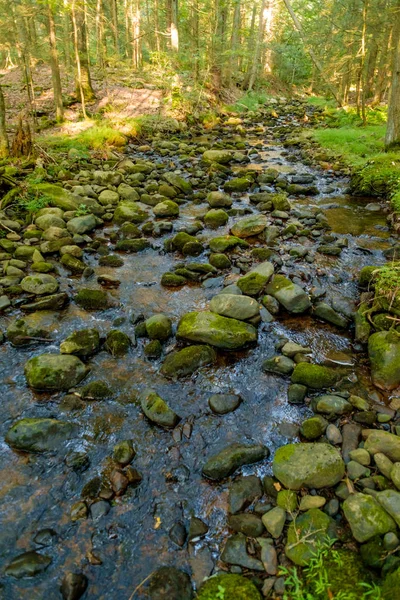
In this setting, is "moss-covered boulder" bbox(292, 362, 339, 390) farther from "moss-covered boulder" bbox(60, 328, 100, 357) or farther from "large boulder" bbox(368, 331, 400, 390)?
"moss-covered boulder" bbox(60, 328, 100, 357)

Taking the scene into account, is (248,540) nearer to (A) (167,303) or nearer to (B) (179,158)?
(A) (167,303)

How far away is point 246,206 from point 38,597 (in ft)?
27.9

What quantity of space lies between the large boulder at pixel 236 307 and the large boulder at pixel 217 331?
16cm

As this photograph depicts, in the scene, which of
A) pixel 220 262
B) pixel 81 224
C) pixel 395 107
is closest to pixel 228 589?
pixel 220 262

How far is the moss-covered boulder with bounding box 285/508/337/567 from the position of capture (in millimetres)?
2568

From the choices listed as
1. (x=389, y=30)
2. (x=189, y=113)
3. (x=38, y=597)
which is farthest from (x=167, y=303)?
(x=389, y=30)

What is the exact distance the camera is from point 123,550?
276cm

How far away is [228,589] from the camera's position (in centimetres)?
241

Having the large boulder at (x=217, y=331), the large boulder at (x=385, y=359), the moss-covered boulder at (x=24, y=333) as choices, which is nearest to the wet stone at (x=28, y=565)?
the moss-covered boulder at (x=24, y=333)

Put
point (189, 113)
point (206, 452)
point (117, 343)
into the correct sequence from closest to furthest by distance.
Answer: point (206, 452) → point (117, 343) → point (189, 113)

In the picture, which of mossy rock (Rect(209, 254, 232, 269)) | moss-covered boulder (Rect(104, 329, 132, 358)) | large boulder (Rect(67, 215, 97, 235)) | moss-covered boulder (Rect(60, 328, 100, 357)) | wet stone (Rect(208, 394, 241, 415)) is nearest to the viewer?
wet stone (Rect(208, 394, 241, 415))

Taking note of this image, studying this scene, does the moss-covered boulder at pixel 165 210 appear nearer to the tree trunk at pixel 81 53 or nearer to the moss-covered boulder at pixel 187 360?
the moss-covered boulder at pixel 187 360

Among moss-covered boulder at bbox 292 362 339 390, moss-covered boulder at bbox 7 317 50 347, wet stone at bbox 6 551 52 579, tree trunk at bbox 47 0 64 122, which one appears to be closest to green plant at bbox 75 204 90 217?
moss-covered boulder at bbox 7 317 50 347

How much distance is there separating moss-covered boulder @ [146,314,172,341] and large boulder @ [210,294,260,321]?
2.34ft
